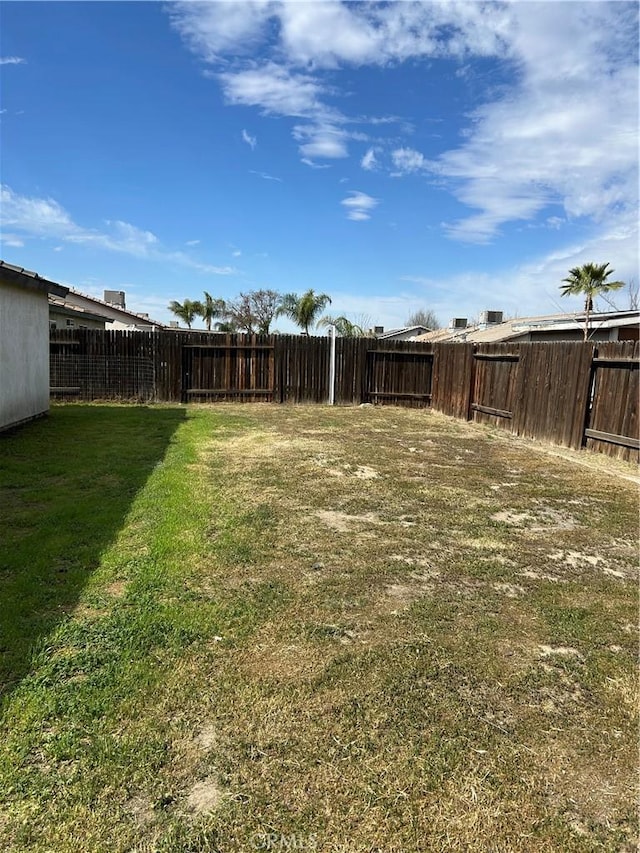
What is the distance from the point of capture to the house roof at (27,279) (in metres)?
7.01

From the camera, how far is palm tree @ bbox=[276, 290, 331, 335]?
2742cm

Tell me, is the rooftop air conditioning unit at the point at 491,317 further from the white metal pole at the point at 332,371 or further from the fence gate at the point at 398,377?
the white metal pole at the point at 332,371

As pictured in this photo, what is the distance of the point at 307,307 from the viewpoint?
27.5m

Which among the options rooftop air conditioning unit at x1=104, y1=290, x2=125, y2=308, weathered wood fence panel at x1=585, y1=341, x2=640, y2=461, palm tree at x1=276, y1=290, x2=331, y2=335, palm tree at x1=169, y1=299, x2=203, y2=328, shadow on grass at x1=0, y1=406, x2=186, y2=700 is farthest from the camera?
palm tree at x1=169, y1=299, x2=203, y2=328

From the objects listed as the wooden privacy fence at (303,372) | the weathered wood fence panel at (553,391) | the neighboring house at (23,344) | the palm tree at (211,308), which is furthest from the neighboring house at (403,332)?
the neighboring house at (23,344)

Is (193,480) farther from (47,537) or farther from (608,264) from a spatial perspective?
(608,264)

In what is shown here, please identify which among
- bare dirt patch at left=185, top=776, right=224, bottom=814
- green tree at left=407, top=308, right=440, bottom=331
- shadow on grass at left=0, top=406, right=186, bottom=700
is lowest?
bare dirt patch at left=185, top=776, right=224, bottom=814

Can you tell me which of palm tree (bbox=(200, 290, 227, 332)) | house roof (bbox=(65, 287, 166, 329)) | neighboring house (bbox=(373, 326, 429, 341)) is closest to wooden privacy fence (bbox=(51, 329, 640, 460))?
house roof (bbox=(65, 287, 166, 329))

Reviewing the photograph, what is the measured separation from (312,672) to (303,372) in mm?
11874

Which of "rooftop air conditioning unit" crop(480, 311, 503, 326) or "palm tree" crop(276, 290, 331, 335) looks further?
"palm tree" crop(276, 290, 331, 335)

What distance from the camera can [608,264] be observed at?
1659cm

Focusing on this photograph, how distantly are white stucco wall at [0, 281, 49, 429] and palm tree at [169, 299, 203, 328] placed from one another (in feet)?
104

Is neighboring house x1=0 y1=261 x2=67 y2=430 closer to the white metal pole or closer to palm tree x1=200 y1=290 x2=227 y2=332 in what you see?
the white metal pole

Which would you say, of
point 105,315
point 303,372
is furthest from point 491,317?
point 105,315
